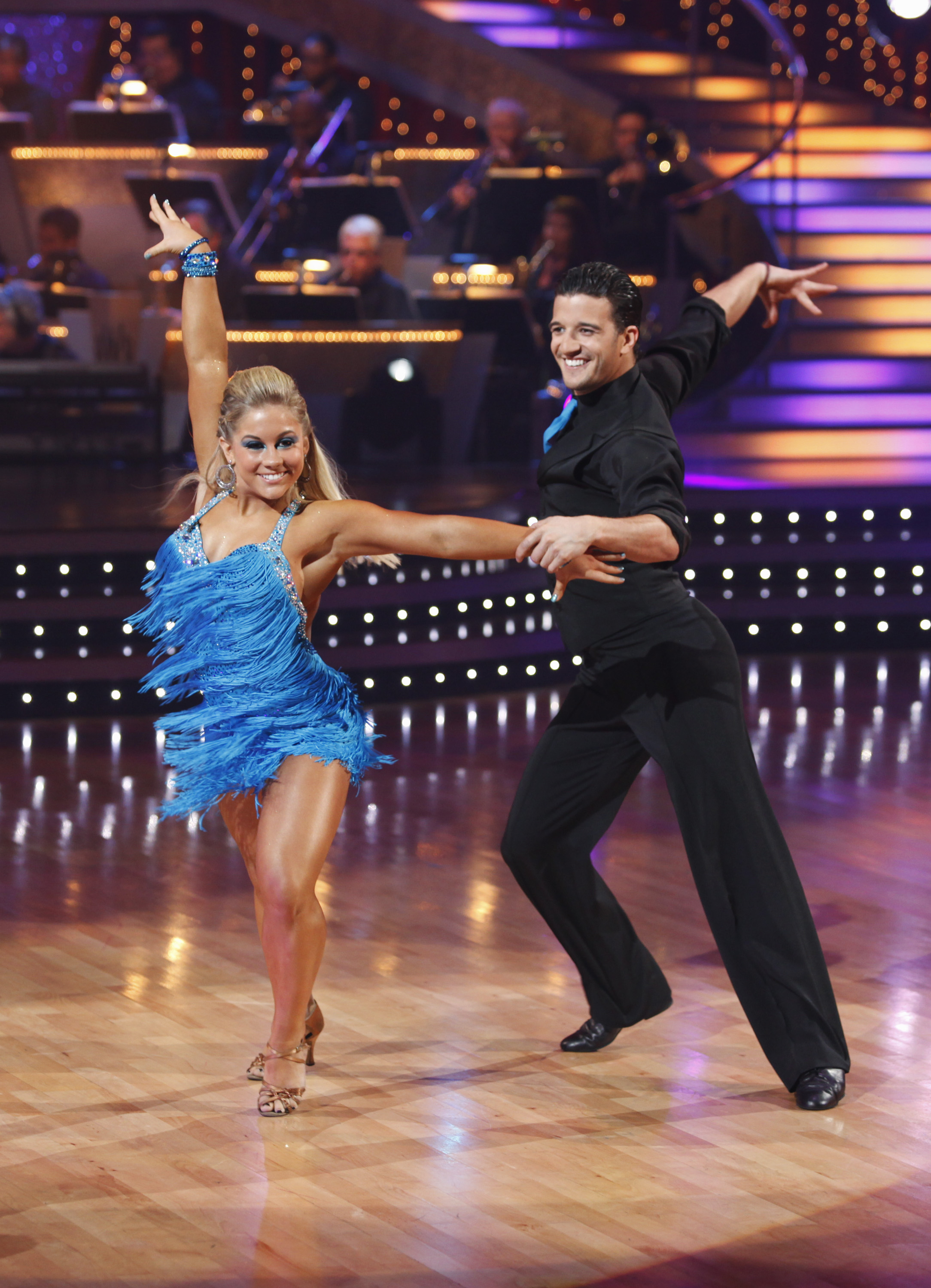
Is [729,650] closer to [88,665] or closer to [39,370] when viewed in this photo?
[88,665]

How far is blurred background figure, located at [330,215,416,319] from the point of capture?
26.7 feet

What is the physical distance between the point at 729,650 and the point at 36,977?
5.37 ft

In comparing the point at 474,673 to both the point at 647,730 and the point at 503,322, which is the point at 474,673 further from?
the point at 647,730

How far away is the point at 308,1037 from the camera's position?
311 centimetres

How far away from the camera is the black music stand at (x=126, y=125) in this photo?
32.8ft

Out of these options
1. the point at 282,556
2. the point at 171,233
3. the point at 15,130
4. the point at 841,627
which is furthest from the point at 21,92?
the point at 282,556

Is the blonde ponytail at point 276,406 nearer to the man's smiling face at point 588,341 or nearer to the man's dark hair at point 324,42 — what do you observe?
the man's smiling face at point 588,341

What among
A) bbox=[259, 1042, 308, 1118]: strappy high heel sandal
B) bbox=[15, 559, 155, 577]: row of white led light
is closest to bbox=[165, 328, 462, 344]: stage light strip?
bbox=[15, 559, 155, 577]: row of white led light

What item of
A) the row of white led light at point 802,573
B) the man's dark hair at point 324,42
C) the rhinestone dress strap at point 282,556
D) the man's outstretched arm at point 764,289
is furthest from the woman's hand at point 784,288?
the man's dark hair at point 324,42

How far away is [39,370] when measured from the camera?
25.6 ft

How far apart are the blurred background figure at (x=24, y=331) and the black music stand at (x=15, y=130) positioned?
257cm

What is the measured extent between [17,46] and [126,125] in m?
1.13

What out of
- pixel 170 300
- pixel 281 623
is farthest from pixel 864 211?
pixel 281 623

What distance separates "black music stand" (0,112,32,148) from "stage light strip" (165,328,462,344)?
3105 mm
